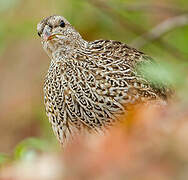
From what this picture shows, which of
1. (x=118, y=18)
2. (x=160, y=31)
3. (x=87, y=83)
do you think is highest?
(x=118, y=18)

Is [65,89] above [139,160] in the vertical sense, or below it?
above

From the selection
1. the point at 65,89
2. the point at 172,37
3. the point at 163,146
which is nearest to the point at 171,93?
the point at 65,89

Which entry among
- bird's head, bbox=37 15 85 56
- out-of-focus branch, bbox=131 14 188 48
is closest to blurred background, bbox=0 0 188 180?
out-of-focus branch, bbox=131 14 188 48

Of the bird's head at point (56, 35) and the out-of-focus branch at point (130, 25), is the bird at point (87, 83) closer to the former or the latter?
the bird's head at point (56, 35)

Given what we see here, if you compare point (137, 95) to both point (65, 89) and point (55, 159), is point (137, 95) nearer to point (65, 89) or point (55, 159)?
point (65, 89)

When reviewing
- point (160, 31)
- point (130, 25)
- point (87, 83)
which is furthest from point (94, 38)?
point (87, 83)

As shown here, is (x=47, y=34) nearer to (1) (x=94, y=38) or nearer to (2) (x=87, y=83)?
(2) (x=87, y=83)

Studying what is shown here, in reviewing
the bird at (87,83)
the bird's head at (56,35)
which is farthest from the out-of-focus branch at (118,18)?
the bird at (87,83)
